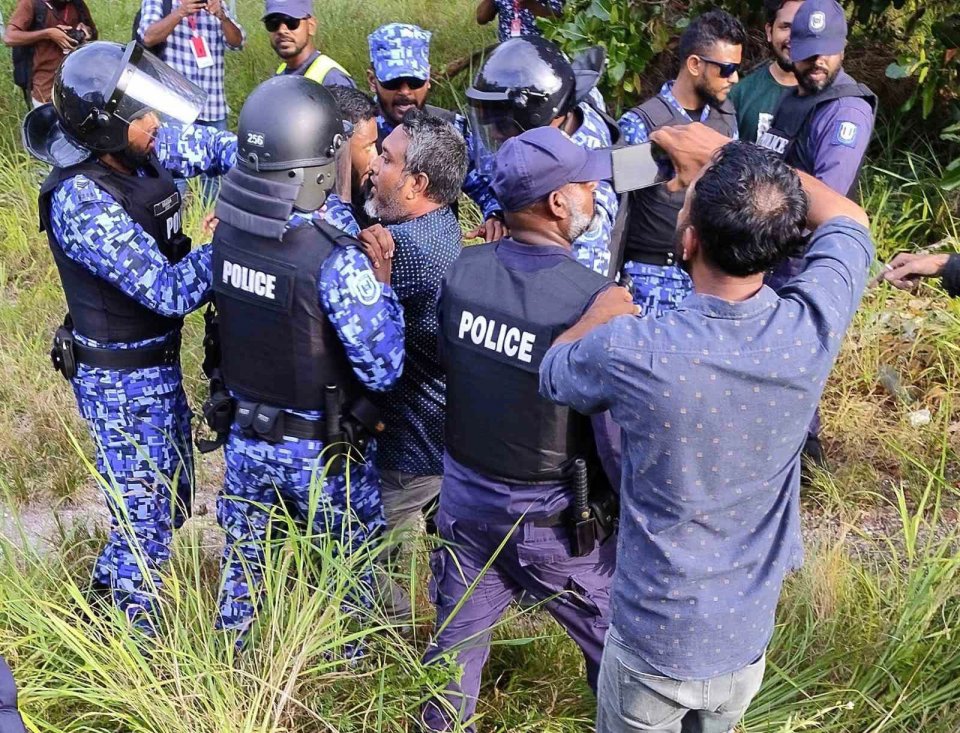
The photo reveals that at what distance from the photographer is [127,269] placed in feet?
9.95

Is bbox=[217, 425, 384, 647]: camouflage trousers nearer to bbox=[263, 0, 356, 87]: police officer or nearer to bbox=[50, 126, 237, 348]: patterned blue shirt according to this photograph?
bbox=[50, 126, 237, 348]: patterned blue shirt

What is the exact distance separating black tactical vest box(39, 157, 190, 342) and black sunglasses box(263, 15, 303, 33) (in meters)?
2.24

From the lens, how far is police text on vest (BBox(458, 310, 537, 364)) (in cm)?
237

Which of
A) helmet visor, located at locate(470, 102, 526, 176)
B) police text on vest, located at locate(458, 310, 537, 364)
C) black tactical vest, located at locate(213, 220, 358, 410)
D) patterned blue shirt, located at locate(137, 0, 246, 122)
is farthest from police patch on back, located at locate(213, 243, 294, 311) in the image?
patterned blue shirt, located at locate(137, 0, 246, 122)

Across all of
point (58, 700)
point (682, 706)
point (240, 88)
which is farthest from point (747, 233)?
point (240, 88)

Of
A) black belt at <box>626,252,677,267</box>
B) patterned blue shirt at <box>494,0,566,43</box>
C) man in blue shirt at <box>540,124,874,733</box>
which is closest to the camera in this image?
man in blue shirt at <box>540,124,874,733</box>

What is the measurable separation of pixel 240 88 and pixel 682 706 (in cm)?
688

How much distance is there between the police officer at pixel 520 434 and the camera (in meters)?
2.39

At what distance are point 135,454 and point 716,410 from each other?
209cm

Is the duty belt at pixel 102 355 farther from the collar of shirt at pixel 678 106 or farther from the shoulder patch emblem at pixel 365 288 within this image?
the collar of shirt at pixel 678 106

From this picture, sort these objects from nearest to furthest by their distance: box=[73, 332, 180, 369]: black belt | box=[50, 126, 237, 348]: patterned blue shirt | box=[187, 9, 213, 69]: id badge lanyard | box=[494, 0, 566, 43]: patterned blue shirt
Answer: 1. box=[50, 126, 237, 348]: patterned blue shirt
2. box=[73, 332, 180, 369]: black belt
3. box=[494, 0, 566, 43]: patterned blue shirt
4. box=[187, 9, 213, 69]: id badge lanyard

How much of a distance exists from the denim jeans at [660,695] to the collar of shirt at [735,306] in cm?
73

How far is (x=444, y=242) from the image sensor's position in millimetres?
2961

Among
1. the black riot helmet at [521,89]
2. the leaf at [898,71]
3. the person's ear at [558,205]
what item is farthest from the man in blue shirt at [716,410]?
the leaf at [898,71]
